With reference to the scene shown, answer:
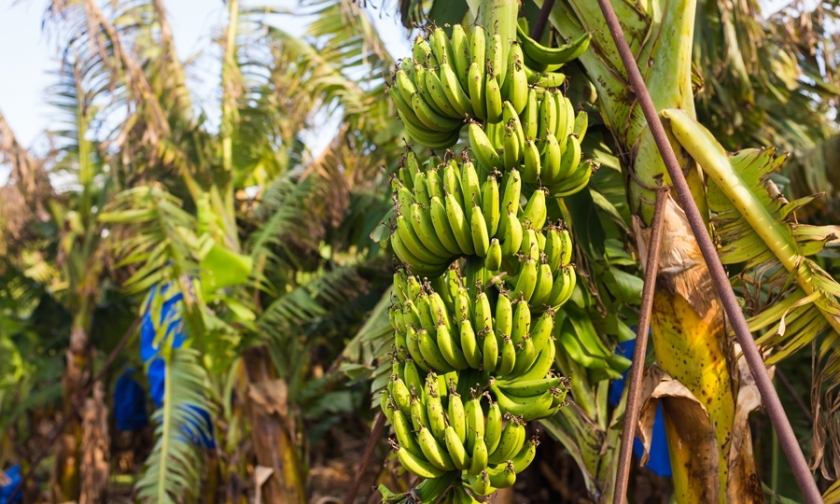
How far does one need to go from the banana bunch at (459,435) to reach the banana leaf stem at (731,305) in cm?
47

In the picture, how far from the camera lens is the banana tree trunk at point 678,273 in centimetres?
211

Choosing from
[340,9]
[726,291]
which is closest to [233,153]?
[340,9]

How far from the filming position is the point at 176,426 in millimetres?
4301

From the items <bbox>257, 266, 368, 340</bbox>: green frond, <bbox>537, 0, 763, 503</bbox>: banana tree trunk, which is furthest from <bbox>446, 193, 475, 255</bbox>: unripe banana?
<bbox>257, 266, 368, 340</bbox>: green frond

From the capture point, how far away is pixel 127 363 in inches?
314

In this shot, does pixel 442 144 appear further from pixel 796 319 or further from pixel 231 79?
pixel 231 79

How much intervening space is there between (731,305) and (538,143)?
72cm

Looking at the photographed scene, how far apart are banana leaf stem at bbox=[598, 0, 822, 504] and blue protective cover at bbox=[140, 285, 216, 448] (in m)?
3.06

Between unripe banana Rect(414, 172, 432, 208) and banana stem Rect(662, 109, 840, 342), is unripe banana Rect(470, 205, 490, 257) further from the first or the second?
banana stem Rect(662, 109, 840, 342)

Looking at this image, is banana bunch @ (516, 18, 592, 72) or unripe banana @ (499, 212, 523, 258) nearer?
unripe banana @ (499, 212, 523, 258)

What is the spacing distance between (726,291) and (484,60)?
95 centimetres

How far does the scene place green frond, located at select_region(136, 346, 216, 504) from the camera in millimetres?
4141

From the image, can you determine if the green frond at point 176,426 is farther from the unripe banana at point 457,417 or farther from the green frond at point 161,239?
the unripe banana at point 457,417

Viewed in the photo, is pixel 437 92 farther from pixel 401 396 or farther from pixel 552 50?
pixel 401 396
